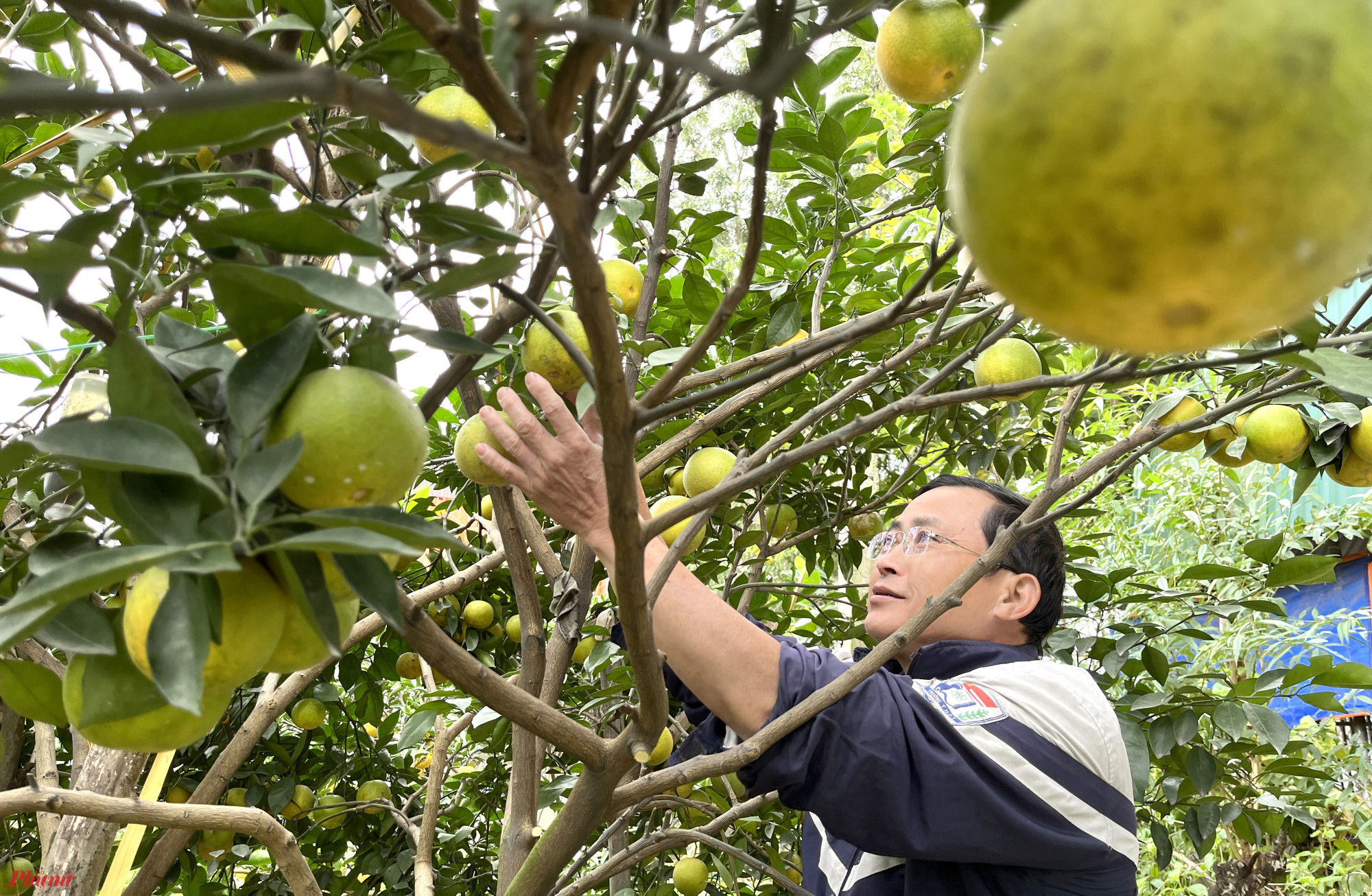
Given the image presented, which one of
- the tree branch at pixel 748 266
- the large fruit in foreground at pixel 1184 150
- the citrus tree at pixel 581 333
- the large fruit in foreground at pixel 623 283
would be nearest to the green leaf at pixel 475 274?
the citrus tree at pixel 581 333

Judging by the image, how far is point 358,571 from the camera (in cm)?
59

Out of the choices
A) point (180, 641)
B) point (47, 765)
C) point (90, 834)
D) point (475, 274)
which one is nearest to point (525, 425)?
point (475, 274)

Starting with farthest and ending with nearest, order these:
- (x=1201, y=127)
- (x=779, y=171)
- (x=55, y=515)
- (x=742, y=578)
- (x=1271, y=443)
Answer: (x=742, y=578), (x=779, y=171), (x=1271, y=443), (x=55, y=515), (x=1201, y=127)

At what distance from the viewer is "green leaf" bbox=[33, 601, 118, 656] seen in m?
0.64

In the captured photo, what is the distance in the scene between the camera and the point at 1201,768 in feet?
5.95

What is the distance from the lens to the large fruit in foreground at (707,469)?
185 cm

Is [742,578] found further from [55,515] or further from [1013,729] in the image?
[55,515]

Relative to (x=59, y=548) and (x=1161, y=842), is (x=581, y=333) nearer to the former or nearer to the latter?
(x=59, y=548)

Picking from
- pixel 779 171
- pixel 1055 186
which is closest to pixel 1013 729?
pixel 779 171

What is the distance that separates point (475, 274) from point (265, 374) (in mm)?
142

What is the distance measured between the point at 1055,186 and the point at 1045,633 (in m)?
1.86

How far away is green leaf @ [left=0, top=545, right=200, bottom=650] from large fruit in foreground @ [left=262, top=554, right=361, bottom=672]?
0.12 m

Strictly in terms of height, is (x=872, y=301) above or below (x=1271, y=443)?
above

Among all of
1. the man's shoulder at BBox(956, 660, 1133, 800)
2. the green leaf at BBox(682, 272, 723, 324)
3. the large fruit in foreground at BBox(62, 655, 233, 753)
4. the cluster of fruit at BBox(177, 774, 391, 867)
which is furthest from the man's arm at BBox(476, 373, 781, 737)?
the cluster of fruit at BBox(177, 774, 391, 867)
